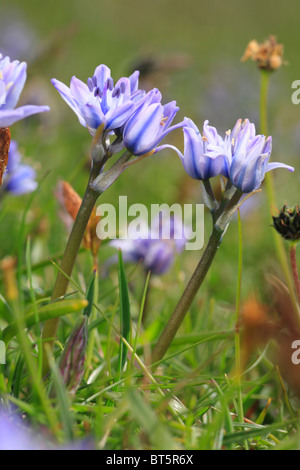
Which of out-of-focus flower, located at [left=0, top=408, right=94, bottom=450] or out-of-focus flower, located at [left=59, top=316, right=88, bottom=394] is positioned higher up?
out-of-focus flower, located at [left=59, top=316, right=88, bottom=394]

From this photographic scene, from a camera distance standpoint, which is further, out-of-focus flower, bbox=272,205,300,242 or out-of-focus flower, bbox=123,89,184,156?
out-of-focus flower, bbox=272,205,300,242

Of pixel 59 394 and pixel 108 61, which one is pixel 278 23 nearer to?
pixel 108 61

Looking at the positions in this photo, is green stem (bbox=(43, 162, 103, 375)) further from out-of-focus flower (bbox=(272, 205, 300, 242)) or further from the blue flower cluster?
out-of-focus flower (bbox=(272, 205, 300, 242))

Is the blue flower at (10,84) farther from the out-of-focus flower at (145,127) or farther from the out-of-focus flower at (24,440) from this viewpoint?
the out-of-focus flower at (24,440)

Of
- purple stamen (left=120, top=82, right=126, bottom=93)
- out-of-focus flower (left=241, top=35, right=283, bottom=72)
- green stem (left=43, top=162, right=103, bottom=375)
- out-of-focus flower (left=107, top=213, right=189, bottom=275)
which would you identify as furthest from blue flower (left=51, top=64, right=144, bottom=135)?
out-of-focus flower (left=107, top=213, right=189, bottom=275)

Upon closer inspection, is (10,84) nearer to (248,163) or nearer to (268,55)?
(248,163)

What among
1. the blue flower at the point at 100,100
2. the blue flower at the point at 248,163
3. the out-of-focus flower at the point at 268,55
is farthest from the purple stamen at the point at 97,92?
the out-of-focus flower at the point at 268,55
